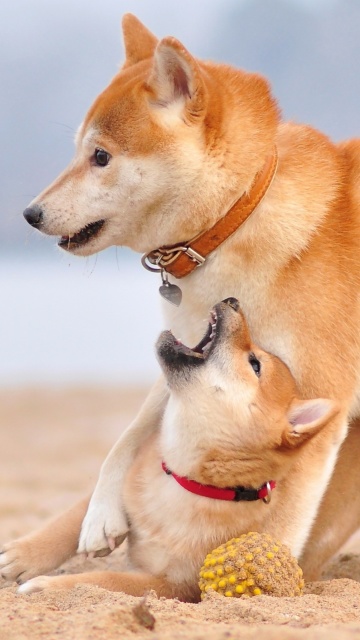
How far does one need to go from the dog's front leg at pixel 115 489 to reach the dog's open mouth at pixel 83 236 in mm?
923

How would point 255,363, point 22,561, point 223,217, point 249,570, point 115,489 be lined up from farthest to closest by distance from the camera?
point 115,489 < point 22,561 < point 223,217 < point 255,363 < point 249,570

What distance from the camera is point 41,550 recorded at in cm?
433

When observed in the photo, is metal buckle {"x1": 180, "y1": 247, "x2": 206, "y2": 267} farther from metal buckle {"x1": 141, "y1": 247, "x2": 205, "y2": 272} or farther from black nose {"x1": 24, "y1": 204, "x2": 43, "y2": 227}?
black nose {"x1": 24, "y1": 204, "x2": 43, "y2": 227}

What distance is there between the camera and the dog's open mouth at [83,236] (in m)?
4.20

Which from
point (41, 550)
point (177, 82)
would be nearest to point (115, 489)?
point (41, 550)

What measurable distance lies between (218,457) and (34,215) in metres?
1.34

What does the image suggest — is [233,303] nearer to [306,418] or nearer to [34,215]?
[306,418]

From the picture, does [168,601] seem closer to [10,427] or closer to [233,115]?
[233,115]

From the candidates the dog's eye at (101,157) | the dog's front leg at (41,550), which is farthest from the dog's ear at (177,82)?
the dog's front leg at (41,550)

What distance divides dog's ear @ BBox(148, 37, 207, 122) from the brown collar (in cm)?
38

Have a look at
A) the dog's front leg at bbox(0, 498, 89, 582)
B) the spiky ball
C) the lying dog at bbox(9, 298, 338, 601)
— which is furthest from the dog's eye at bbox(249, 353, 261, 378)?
→ the dog's front leg at bbox(0, 498, 89, 582)

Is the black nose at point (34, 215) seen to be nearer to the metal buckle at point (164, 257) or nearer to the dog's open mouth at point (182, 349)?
the metal buckle at point (164, 257)

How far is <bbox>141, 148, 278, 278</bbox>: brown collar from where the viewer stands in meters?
4.05

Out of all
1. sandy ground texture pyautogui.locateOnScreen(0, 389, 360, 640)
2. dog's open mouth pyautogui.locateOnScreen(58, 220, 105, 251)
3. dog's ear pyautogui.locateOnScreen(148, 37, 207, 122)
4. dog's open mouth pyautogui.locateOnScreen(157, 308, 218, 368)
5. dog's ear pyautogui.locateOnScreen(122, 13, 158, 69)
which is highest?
dog's ear pyautogui.locateOnScreen(122, 13, 158, 69)
